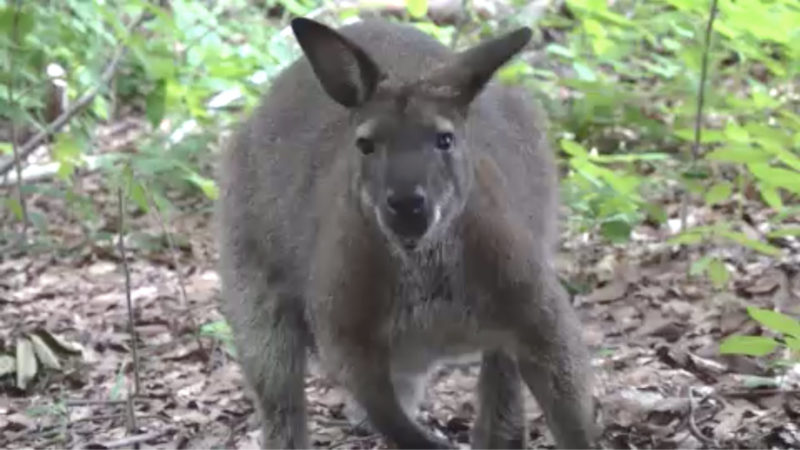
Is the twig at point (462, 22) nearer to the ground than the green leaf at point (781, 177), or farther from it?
farther from it

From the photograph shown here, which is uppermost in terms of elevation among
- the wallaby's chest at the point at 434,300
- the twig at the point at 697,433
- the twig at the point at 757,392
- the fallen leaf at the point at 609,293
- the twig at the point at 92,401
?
the wallaby's chest at the point at 434,300

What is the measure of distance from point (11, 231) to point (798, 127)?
4928 millimetres

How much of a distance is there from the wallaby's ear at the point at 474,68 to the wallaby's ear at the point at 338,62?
17cm

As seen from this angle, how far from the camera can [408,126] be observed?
11.3ft

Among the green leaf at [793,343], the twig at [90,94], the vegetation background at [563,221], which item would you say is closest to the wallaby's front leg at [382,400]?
the vegetation background at [563,221]

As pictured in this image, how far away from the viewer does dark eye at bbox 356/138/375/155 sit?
11.5 ft

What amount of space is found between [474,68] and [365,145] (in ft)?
1.22

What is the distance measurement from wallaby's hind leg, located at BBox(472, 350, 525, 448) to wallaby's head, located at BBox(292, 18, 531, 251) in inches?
39.8

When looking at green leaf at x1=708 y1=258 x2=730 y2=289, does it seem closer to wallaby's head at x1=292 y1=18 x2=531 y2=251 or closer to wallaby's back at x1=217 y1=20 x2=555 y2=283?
wallaby's back at x1=217 y1=20 x2=555 y2=283

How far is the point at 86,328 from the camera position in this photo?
630 cm

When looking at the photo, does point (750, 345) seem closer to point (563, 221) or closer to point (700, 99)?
point (563, 221)

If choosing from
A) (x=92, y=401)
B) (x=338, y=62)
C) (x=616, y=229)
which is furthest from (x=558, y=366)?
(x=92, y=401)

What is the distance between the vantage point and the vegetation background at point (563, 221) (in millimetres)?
4832

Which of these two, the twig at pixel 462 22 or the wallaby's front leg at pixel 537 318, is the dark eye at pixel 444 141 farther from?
the twig at pixel 462 22
